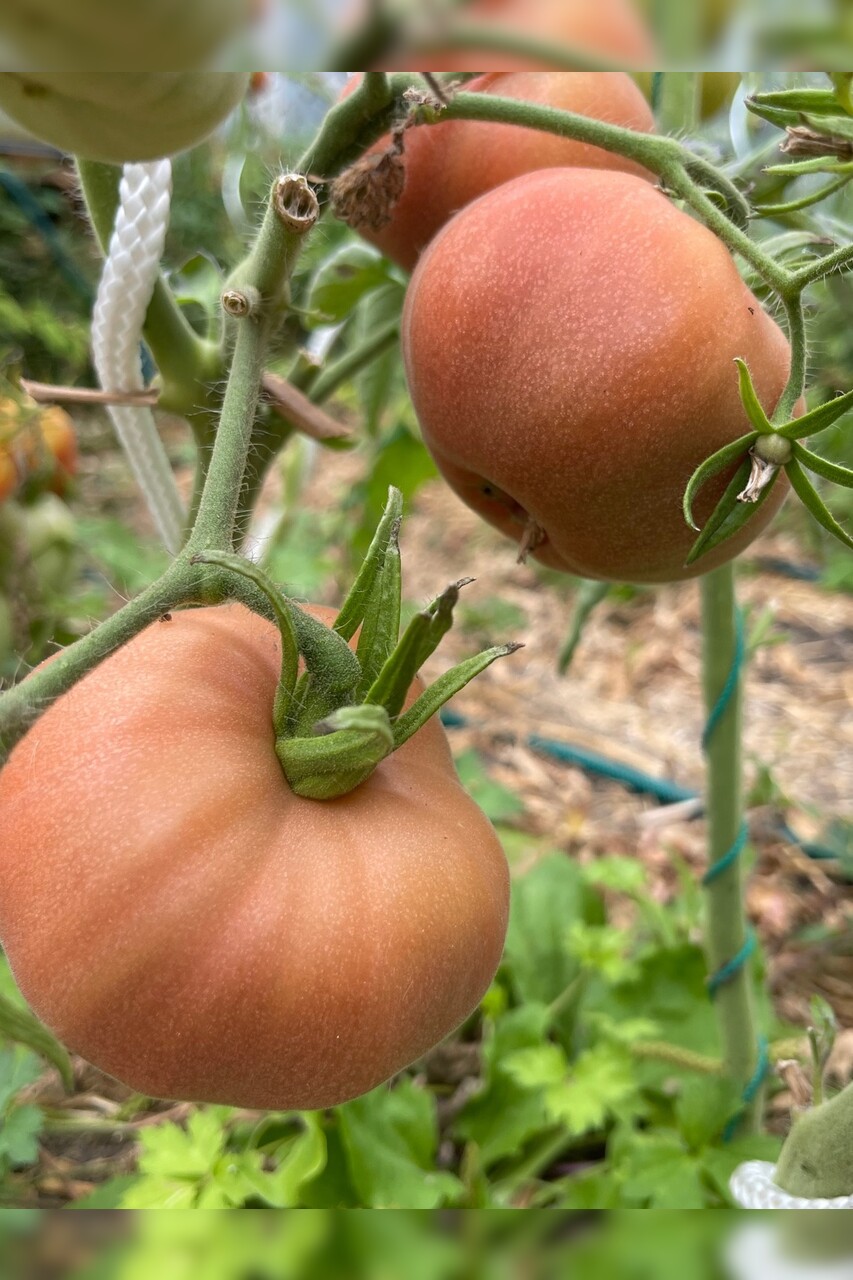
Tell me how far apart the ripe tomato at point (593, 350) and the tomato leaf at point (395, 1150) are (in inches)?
19.9

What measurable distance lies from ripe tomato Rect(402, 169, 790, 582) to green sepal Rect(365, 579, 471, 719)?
0.34ft

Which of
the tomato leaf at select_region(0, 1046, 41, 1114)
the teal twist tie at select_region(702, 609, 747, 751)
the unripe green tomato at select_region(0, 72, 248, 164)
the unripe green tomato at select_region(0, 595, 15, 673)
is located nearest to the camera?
the unripe green tomato at select_region(0, 72, 248, 164)

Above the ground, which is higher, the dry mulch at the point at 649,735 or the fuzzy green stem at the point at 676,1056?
the fuzzy green stem at the point at 676,1056

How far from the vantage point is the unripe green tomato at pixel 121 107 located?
0.30 m

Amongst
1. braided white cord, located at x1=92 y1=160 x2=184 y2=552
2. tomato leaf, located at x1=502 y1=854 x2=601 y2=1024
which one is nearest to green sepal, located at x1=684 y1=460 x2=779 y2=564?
braided white cord, located at x1=92 y1=160 x2=184 y2=552

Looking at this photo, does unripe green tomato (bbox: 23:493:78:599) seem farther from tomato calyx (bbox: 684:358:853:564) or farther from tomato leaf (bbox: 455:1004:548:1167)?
tomato calyx (bbox: 684:358:853:564)

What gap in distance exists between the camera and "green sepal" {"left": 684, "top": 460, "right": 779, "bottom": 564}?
39cm

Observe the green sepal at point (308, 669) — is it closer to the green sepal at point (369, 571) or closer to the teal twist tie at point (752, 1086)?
the green sepal at point (369, 571)

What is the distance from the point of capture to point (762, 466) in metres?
0.38

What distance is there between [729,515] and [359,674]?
0.52ft

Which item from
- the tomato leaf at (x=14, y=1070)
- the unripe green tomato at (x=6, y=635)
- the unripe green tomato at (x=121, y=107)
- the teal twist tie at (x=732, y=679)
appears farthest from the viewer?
the unripe green tomato at (x=6, y=635)

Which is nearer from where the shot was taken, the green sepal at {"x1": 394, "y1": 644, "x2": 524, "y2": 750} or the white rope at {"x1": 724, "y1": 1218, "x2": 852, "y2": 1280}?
the white rope at {"x1": 724, "y1": 1218, "x2": 852, "y2": 1280}

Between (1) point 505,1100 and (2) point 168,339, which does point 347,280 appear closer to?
(2) point 168,339

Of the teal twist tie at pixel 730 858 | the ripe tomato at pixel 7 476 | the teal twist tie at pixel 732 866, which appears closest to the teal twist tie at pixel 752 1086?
the teal twist tie at pixel 732 866
